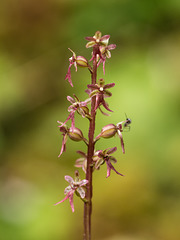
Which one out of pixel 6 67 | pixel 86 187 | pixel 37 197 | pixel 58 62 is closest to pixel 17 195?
pixel 37 197

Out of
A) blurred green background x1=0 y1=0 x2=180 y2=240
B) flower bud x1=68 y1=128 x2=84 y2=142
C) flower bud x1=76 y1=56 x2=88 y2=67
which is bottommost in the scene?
flower bud x1=68 y1=128 x2=84 y2=142

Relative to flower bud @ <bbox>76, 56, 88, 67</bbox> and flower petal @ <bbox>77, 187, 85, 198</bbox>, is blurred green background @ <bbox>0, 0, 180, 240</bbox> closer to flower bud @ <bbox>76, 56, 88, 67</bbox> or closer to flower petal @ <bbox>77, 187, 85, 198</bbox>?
flower petal @ <bbox>77, 187, 85, 198</bbox>

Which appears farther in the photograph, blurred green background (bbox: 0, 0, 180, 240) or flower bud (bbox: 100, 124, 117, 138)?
blurred green background (bbox: 0, 0, 180, 240)

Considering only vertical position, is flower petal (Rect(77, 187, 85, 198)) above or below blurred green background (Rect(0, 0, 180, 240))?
below

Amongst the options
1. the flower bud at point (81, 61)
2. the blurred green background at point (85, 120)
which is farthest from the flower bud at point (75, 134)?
the blurred green background at point (85, 120)

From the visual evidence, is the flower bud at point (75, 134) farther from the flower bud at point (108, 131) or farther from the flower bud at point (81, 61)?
the flower bud at point (81, 61)

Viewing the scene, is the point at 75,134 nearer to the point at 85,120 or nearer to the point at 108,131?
the point at 108,131

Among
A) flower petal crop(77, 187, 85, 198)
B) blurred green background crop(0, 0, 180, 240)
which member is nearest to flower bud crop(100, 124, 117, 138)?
flower petal crop(77, 187, 85, 198)

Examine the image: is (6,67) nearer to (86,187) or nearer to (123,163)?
(123,163)

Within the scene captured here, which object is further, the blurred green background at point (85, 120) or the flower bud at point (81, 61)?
the blurred green background at point (85, 120)

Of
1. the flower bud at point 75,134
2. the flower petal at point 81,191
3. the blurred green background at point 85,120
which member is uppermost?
the blurred green background at point 85,120
